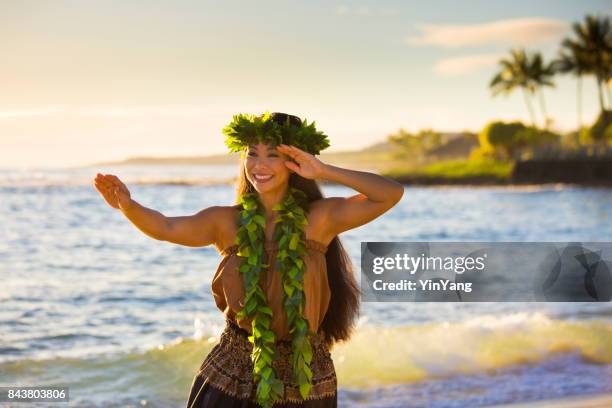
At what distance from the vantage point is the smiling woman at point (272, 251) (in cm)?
267

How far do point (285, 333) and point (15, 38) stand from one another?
47357 mm

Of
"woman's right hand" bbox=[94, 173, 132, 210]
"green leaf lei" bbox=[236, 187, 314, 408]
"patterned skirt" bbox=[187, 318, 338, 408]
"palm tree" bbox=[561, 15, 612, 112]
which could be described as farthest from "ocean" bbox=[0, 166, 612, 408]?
"palm tree" bbox=[561, 15, 612, 112]

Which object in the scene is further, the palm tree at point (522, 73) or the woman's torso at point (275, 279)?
the palm tree at point (522, 73)

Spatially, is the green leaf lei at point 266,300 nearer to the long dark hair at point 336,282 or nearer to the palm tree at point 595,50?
the long dark hair at point 336,282

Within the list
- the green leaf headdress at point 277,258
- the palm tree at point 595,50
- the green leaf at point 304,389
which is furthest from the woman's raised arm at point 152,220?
the palm tree at point 595,50

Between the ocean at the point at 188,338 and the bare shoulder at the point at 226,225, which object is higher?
the bare shoulder at the point at 226,225

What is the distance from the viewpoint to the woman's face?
2.75m

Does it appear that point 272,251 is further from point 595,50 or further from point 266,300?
point 595,50

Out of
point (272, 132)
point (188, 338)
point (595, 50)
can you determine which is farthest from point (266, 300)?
point (595, 50)

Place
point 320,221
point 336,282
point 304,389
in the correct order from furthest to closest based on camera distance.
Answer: point 336,282
point 320,221
point 304,389

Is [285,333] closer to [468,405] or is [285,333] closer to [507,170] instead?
[468,405]

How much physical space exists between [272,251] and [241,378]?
1.31ft

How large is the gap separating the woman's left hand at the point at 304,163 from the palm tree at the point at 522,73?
64.4 meters

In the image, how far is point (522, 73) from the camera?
6494cm
